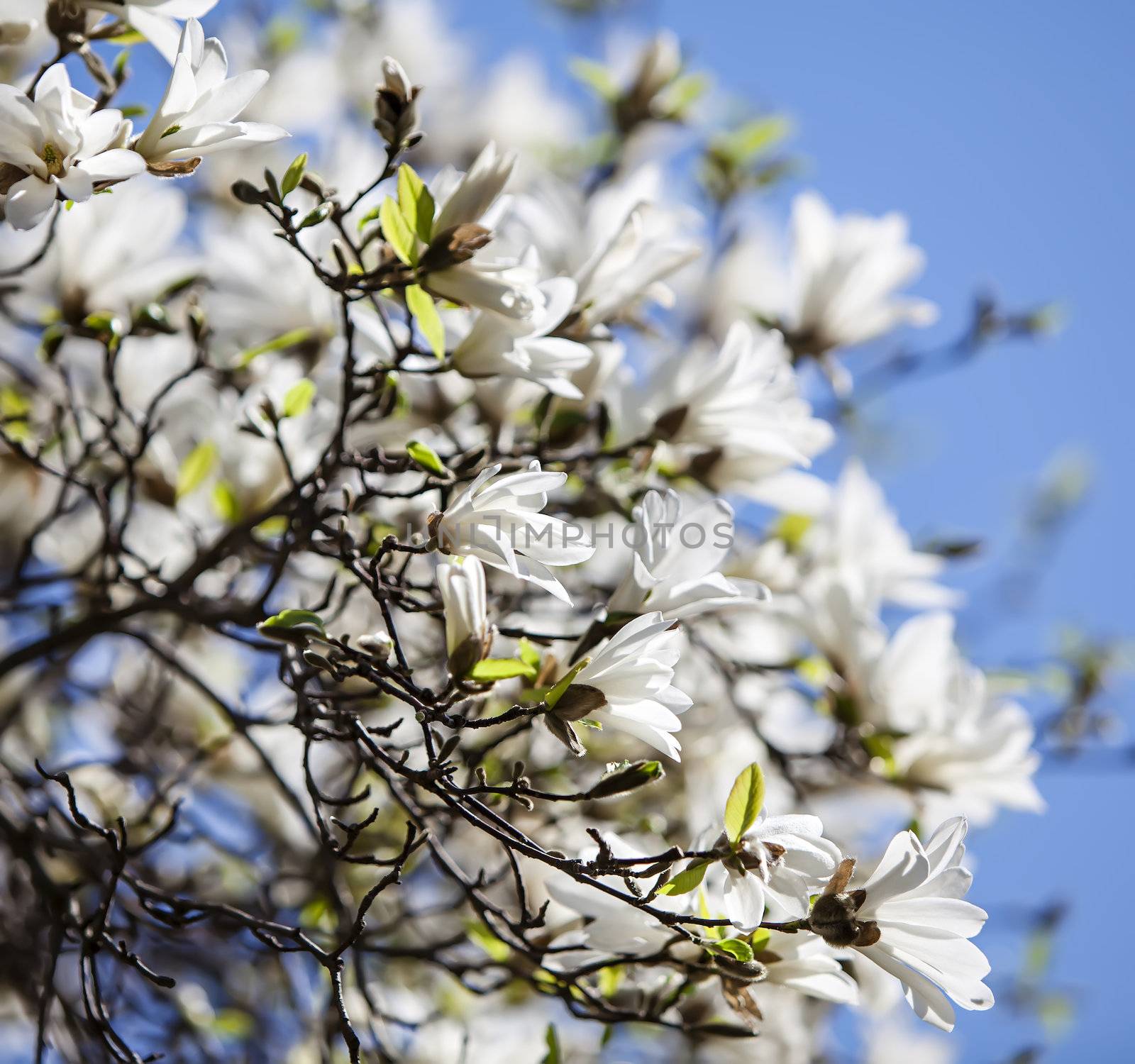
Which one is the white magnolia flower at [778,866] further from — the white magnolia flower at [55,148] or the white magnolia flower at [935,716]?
the white magnolia flower at [55,148]

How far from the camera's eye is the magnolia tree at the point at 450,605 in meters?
0.68

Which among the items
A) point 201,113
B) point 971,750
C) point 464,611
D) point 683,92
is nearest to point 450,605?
point 464,611

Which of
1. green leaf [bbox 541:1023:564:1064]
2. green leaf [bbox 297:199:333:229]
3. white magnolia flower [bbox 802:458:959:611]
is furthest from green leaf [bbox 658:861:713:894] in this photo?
white magnolia flower [bbox 802:458:959:611]

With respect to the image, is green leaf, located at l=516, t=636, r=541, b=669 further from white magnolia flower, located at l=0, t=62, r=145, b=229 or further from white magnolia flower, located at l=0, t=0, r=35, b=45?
white magnolia flower, located at l=0, t=0, r=35, b=45

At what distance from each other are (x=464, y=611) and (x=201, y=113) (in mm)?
363

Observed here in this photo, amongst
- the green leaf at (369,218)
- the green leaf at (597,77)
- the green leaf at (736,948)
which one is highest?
the green leaf at (597,77)

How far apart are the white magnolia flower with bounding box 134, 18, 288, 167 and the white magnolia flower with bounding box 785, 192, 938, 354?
0.77 meters

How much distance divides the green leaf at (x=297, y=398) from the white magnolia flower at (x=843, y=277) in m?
0.63

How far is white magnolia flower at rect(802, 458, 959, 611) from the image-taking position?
1271 mm

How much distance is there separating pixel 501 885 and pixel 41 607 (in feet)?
2.53

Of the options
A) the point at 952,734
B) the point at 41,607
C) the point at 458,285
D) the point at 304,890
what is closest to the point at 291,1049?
the point at 304,890

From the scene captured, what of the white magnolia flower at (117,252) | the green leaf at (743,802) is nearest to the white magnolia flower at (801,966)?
the green leaf at (743,802)

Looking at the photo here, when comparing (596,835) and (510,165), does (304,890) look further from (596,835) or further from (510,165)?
(510,165)

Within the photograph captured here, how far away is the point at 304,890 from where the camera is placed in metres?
1.48
